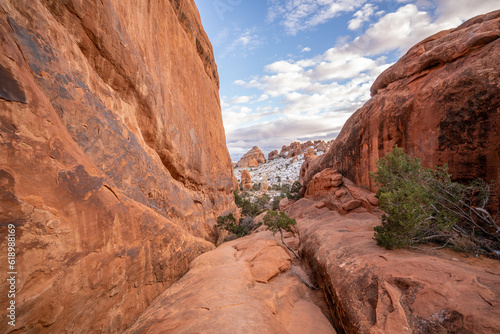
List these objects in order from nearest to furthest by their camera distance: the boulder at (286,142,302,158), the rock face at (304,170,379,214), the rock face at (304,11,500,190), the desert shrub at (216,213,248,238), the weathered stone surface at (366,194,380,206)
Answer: the rock face at (304,11,500,190), the weathered stone surface at (366,194,380,206), the rock face at (304,170,379,214), the desert shrub at (216,213,248,238), the boulder at (286,142,302,158)

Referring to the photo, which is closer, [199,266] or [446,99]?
[199,266]

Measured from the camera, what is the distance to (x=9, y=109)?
3.29 meters

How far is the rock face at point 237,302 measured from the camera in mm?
4305

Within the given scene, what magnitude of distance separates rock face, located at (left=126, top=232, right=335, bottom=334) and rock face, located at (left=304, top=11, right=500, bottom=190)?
9.83m

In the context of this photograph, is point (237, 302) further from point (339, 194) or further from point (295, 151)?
point (295, 151)

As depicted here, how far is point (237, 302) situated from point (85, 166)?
538 centimetres

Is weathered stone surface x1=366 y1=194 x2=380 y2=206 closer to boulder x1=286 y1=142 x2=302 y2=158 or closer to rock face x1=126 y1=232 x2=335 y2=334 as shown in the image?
rock face x1=126 y1=232 x2=335 y2=334

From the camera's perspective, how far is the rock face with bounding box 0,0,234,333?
333 cm

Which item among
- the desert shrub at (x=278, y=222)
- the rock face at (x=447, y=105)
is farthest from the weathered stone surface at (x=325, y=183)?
the desert shrub at (x=278, y=222)

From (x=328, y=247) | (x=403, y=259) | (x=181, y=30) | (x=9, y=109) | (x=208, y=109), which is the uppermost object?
(x=181, y=30)

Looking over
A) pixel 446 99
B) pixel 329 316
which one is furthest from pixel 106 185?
pixel 446 99

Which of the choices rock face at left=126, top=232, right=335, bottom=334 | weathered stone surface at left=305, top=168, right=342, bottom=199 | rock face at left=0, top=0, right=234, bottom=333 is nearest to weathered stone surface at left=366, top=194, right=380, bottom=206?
weathered stone surface at left=305, top=168, right=342, bottom=199

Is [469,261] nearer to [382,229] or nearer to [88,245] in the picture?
[382,229]

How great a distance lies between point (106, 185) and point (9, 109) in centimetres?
236
